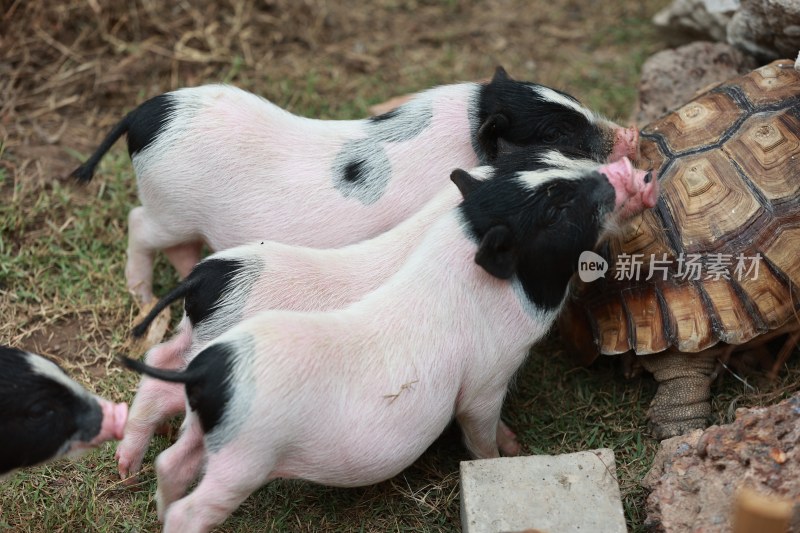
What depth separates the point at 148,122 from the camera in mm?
4621

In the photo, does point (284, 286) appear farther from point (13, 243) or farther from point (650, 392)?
point (13, 243)

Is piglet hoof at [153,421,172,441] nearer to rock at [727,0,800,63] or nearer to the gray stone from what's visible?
the gray stone

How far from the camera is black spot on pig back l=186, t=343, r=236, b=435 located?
338 cm

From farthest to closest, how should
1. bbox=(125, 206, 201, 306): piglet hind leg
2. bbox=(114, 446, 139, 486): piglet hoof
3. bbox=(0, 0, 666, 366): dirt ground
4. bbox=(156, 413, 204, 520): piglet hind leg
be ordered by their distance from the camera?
1. bbox=(0, 0, 666, 366): dirt ground
2. bbox=(125, 206, 201, 306): piglet hind leg
3. bbox=(114, 446, 139, 486): piglet hoof
4. bbox=(156, 413, 204, 520): piglet hind leg

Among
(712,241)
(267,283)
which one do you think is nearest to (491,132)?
(712,241)

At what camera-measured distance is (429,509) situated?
13.4 ft

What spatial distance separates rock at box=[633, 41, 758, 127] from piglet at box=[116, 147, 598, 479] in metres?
1.75

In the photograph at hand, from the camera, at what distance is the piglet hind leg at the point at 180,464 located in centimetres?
370

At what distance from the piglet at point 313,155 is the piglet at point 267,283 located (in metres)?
0.35

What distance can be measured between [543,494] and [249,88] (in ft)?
13.2

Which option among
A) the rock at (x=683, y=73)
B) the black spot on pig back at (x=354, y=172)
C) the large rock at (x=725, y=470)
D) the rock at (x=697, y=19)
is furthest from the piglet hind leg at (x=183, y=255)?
the rock at (x=697, y=19)

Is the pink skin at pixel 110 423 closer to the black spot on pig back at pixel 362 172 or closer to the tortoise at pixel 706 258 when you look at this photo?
the black spot on pig back at pixel 362 172

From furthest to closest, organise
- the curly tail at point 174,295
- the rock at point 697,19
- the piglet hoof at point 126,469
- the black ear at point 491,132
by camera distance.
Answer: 1. the rock at point 697,19
2. the black ear at point 491,132
3. the piglet hoof at point 126,469
4. the curly tail at point 174,295

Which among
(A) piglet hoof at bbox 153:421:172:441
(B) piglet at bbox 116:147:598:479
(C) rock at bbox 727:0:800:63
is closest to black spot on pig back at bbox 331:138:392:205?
(B) piglet at bbox 116:147:598:479
